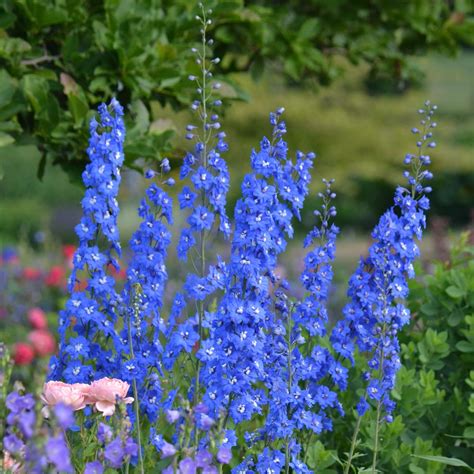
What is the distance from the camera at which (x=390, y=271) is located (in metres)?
2.59

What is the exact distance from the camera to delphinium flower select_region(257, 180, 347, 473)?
2.50 meters

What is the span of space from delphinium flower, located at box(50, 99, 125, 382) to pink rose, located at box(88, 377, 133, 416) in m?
0.35

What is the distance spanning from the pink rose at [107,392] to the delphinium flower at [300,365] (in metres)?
0.43

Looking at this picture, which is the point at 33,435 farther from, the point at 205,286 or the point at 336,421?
the point at 336,421

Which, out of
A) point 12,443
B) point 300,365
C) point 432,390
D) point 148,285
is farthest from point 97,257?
point 432,390

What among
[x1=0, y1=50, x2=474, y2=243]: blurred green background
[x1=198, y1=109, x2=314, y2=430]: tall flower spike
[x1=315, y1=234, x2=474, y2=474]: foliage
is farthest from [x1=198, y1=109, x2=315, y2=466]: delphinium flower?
[x1=0, y1=50, x2=474, y2=243]: blurred green background

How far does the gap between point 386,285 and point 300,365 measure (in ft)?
1.11

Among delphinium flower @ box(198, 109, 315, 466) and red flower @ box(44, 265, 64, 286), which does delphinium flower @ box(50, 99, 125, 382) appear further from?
red flower @ box(44, 265, 64, 286)

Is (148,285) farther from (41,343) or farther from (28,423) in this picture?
(41,343)

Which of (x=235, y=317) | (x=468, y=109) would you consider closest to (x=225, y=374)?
(x=235, y=317)

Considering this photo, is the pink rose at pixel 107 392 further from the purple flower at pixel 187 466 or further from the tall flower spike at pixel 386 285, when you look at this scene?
the tall flower spike at pixel 386 285

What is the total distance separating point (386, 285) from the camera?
261cm

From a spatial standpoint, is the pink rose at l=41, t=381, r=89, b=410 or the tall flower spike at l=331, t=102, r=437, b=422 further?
the tall flower spike at l=331, t=102, r=437, b=422

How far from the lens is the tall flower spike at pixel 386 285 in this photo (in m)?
2.61
